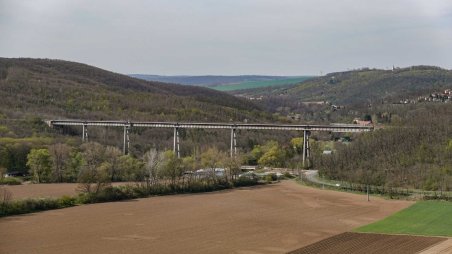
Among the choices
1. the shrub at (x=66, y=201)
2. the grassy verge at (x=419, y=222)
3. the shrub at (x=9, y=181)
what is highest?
the shrub at (x=9, y=181)

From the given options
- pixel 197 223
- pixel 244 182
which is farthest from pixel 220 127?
pixel 197 223

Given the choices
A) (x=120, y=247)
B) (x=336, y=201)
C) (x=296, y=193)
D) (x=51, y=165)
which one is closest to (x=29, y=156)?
(x=51, y=165)

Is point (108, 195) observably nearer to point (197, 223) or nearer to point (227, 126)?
point (197, 223)

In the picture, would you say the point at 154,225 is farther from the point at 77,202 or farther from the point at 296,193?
the point at 296,193

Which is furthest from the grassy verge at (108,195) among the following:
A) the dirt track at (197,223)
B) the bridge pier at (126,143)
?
the bridge pier at (126,143)

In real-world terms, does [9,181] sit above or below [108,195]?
above

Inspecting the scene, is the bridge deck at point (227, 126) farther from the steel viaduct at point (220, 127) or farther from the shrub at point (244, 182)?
the shrub at point (244, 182)
